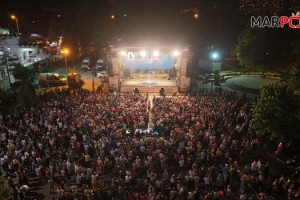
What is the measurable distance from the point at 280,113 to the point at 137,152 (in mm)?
8636

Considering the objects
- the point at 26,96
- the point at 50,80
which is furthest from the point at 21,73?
the point at 26,96

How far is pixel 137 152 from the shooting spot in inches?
675

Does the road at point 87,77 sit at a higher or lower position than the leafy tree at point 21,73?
lower

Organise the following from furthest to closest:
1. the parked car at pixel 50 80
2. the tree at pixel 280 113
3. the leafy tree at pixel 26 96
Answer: the parked car at pixel 50 80 → the leafy tree at pixel 26 96 → the tree at pixel 280 113

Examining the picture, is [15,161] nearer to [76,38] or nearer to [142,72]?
[142,72]

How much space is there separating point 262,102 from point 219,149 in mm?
4210

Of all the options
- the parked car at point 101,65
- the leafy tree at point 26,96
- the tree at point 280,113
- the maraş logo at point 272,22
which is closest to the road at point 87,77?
the parked car at point 101,65

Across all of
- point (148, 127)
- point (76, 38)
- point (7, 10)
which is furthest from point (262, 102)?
point (7, 10)

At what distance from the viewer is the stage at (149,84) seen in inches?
1296

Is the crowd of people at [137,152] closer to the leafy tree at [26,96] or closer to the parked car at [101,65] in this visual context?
the leafy tree at [26,96]

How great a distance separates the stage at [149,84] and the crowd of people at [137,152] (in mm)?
8524

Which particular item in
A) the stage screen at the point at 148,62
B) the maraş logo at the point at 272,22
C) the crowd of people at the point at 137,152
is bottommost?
the crowd of people at the point at 137,152

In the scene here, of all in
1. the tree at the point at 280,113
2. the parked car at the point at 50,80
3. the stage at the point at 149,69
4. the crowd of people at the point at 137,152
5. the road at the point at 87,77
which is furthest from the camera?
the road at the point at 87,77

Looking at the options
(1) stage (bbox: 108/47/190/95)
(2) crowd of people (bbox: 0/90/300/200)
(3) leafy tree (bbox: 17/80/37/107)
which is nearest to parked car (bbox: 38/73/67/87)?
(1) stage (bbox: 108/47/190/95)
